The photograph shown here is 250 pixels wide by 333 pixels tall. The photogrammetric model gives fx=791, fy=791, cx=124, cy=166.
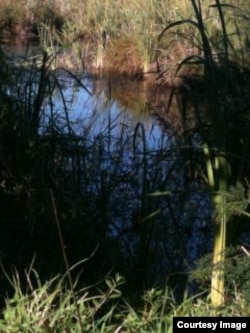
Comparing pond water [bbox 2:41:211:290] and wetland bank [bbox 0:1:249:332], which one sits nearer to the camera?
wetland bank [bbox 0:1:249:332]

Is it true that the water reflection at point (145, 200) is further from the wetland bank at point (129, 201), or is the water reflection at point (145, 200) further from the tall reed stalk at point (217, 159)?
the tall reed stalk at point (217, 159)

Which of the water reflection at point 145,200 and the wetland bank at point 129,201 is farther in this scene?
the water reflection at point 145,200

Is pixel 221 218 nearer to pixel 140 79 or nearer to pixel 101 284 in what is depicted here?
pixel 101 284

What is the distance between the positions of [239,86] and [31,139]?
4.34 ft

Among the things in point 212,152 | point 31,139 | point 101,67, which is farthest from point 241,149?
point 101,67

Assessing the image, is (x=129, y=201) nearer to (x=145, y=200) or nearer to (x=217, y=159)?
(x=145, y=200)

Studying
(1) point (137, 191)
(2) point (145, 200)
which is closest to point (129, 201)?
(1) point (137, 191)

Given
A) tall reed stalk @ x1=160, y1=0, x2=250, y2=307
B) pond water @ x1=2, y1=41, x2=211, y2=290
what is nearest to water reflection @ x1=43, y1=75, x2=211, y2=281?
pond water @ x1=2, y1=41, x2=211, y2=290

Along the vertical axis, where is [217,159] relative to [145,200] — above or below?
above

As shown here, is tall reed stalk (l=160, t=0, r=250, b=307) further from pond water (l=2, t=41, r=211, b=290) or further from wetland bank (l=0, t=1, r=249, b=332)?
pond water (l=2, t=41, r=211, b=290)

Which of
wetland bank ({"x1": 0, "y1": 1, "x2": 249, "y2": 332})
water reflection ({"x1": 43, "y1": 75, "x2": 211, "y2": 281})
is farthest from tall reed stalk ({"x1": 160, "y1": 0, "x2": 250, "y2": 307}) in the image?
water reflection ({"x1": 43, "y1": 75, "x2": 211, "y2": 281})

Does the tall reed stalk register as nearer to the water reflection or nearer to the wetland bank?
the wetland bank

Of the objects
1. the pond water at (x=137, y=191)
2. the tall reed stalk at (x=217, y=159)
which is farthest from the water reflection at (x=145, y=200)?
the tall reed stalk at (x=217, y=159)

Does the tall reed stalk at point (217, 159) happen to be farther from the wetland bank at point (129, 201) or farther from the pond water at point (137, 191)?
the pond water at point (137, 191)
